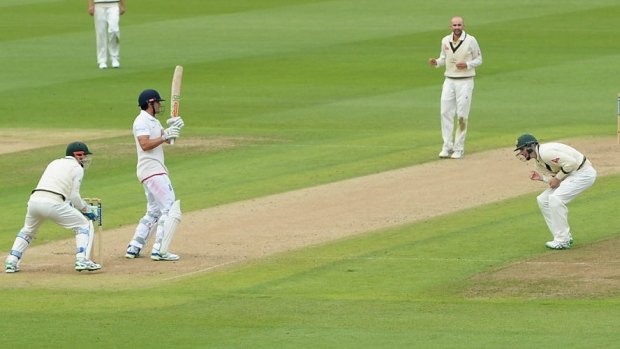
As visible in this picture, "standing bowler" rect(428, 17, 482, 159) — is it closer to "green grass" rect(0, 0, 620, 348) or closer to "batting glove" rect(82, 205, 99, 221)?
"green grass" rect(0, 0, 620, 348)

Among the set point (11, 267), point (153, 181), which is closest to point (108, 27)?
point (153, 181)

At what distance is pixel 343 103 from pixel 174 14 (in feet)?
55.3

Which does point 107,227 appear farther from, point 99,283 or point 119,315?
point 119,315

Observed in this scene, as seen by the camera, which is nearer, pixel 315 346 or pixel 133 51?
pixel 315 346

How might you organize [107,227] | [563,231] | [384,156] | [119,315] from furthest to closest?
[384,156]
[107,227]
[563,231]
[119,315]

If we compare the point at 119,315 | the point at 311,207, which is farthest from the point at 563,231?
the point at 119,315

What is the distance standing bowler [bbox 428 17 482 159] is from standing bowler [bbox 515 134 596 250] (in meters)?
6.88

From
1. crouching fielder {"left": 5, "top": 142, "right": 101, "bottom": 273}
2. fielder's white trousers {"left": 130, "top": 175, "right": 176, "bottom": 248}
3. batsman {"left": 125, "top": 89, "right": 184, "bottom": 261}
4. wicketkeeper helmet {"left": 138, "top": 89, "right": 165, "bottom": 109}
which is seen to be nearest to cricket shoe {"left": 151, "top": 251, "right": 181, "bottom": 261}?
batsman {"left": 125, "top": 89, "right": 184, "bottom": 261}

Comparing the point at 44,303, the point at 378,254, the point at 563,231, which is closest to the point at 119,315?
the point at 44,303

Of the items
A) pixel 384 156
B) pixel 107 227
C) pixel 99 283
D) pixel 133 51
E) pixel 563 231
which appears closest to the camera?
pixel 99 283

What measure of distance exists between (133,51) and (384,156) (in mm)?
16459

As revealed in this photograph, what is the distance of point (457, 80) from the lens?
26938 mm

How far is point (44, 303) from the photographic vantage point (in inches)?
683

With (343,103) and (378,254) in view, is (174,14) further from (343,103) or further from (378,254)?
(378,254)
